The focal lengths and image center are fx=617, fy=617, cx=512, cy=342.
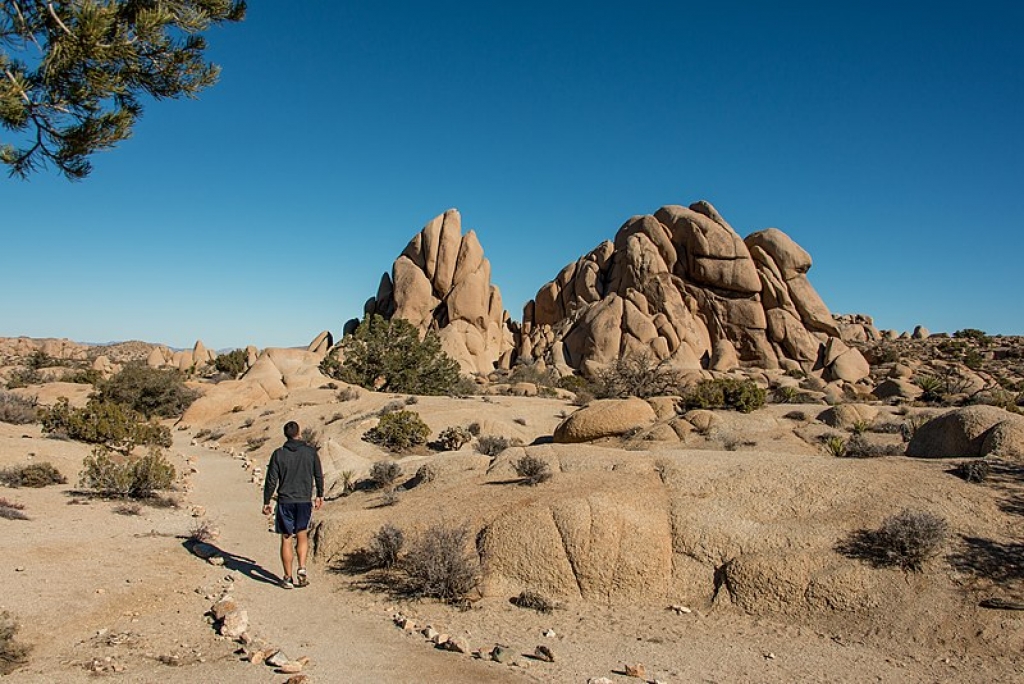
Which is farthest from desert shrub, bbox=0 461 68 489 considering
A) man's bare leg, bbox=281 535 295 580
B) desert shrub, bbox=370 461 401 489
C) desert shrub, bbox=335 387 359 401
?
desert shrub, bbox=335 387 359 401

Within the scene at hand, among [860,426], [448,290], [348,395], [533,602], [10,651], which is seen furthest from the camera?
[448,290]

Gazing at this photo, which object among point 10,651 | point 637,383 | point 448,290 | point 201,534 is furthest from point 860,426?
point 448,290

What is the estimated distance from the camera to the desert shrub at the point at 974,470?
9.08 meters

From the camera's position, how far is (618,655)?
6703 mm

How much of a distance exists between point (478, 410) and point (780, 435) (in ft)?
36.4

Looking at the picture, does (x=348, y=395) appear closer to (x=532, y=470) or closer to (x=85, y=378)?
(x=532, y=470)

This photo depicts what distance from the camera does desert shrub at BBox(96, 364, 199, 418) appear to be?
31.3 m

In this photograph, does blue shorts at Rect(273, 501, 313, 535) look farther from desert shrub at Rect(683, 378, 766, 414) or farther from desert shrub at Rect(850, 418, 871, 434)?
desert shrub at Rect(683, 378, 766, 414)

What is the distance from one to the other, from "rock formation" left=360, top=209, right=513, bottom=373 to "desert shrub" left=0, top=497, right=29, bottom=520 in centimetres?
4614

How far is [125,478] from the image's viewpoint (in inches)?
520

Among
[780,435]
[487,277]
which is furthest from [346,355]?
[780,435]

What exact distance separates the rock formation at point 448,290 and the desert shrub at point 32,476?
142 ft

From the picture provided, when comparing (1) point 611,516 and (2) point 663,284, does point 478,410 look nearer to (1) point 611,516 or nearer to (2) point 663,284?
(1) point 611,516

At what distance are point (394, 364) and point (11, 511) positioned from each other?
26709 mm
